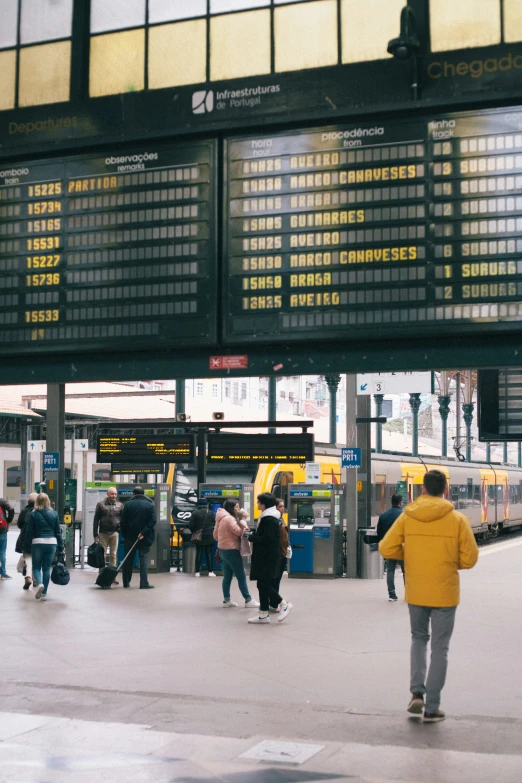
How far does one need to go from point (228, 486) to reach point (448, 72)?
16092mm

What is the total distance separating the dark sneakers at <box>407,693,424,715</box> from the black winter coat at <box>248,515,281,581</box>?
19.4ft

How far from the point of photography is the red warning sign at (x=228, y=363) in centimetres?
768

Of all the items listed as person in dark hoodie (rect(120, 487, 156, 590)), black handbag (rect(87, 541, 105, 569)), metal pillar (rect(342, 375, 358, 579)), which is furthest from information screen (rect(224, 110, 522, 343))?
metal pillar (rect(342, 375, 358, 579))

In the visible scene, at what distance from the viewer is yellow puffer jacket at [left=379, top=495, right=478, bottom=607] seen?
758 centimetres

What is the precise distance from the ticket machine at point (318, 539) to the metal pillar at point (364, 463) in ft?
1.78

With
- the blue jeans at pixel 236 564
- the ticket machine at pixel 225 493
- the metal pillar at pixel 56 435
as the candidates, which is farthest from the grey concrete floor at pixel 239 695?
the ticket machine at pixel 225 493

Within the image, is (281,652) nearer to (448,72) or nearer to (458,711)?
(458,711)

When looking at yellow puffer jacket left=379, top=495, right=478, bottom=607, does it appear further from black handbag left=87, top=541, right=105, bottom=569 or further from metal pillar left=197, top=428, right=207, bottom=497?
metal pillar left=197, top=428, right=207, bottom=497

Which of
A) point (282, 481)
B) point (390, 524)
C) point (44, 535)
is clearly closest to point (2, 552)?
point (44, 535)

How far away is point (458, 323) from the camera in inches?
290

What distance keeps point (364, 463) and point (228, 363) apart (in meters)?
14.0

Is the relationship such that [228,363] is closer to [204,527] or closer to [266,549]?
[266,549]

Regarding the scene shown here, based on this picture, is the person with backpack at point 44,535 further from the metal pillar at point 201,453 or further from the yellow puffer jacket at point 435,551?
the yellow puffer jacket at point 435,551

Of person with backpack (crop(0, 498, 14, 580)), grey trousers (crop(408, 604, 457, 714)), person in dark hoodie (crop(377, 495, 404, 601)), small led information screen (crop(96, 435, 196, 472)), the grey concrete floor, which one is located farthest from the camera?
small led information screen (crop(96, 435, 196, 472))
